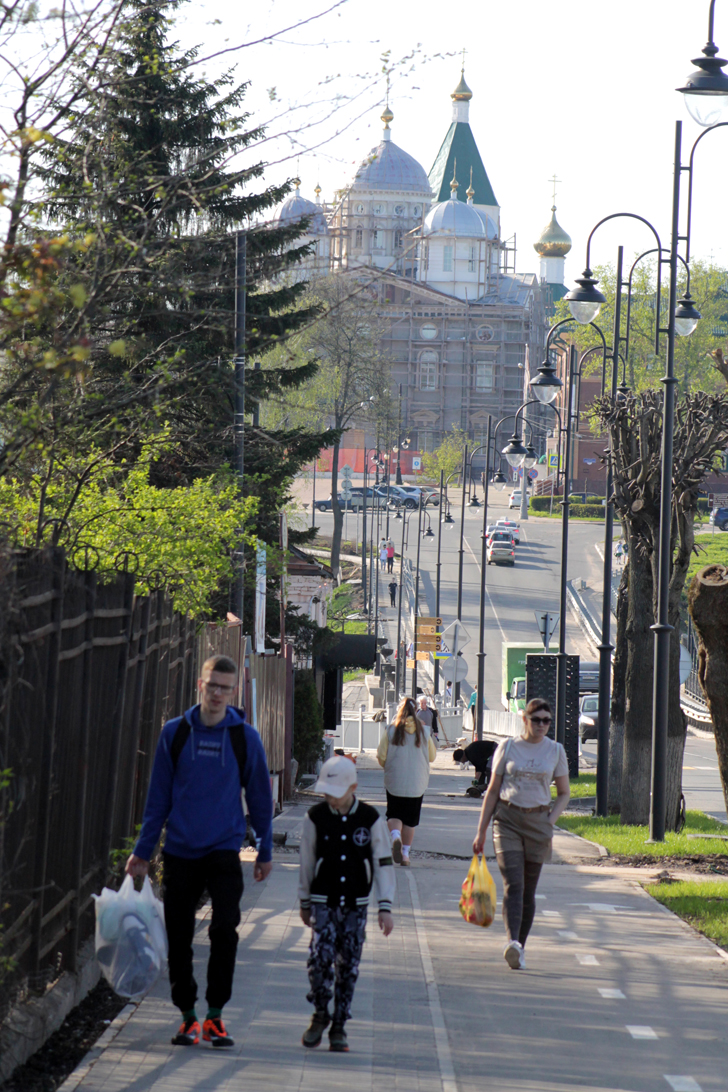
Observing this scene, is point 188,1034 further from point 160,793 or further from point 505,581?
point 505,581

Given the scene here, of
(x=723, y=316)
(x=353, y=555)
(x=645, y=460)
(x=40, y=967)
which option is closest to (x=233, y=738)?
(x=40, y=967)

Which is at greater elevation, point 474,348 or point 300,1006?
point 474,348

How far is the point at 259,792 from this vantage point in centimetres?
588

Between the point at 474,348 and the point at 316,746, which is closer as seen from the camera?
the point at 316,746

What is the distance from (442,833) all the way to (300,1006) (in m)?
9.56

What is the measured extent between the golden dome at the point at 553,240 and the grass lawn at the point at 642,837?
149173mm

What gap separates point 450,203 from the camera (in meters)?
130

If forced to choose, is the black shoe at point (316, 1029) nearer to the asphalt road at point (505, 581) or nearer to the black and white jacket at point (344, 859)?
the black and white jacket at point (344, 859)

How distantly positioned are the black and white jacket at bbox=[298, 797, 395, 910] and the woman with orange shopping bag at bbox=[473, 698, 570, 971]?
1.86 m

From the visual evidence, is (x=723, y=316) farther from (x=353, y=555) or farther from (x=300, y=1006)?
(x=300, y=1006)

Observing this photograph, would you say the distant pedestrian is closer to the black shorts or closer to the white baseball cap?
the black shorts

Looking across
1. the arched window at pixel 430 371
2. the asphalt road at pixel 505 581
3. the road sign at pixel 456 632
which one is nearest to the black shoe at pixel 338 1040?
the asphalt road at pixel 505 581

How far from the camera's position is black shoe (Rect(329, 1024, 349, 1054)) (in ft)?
19.4

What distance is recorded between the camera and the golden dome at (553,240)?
16388 cm
